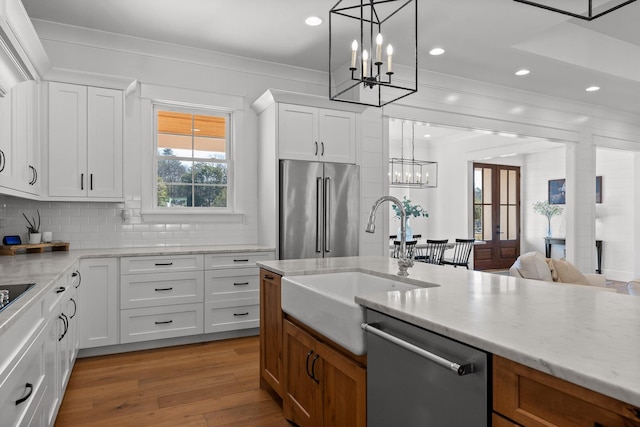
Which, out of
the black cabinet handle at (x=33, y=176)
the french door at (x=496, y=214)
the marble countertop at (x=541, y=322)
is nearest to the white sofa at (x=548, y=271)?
the marble countertop at (x=541, y=322)

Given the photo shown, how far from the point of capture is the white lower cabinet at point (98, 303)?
345 cm

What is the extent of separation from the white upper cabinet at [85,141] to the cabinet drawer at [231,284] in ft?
3.90

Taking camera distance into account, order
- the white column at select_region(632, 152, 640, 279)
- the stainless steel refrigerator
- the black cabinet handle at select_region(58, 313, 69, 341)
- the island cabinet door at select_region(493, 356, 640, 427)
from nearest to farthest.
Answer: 1. the island cabinet door at select_region(493, 356, 640, 427)
2. the black cabinet handle at select_region(58, 313, 69, 341)
3. the stainless steel refrigerator
4. the white column at select_region(632, 152, 640, 279)

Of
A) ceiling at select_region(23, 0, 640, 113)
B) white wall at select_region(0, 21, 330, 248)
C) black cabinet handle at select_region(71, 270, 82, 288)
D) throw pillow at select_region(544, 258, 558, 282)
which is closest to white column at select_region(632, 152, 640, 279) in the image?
ceiling at select_region(23, 0, 640, 113)

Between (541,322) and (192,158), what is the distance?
404 cm

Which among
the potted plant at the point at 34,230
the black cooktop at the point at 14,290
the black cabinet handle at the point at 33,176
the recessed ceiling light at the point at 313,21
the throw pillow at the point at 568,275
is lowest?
the throw pillow at the point at 568,275

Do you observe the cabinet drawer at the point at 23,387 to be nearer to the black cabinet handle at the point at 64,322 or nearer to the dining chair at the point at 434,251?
the black cabinet handle at the point at 64,322

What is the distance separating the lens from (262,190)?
461 cm

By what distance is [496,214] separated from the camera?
9180 mm

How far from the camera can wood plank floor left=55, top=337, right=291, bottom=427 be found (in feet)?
8.09

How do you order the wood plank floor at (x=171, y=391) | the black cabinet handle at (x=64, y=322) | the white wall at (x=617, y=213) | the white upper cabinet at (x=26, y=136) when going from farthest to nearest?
1. the white wall at (x=617, y=213)
2. the white upper cabinet at (x=26, y=136)
3. the wood plank floor at (x=171, y=391)
4. the black cabinet handle at (x=64, y=322)

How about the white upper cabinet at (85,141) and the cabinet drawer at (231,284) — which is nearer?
the white upper cabinet at (85,141)

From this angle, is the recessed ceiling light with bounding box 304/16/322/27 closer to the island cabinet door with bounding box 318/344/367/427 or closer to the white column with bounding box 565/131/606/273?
the island cabinet door with bounding box 318/344/367/427

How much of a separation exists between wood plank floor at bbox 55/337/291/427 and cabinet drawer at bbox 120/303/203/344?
0.49 ft
